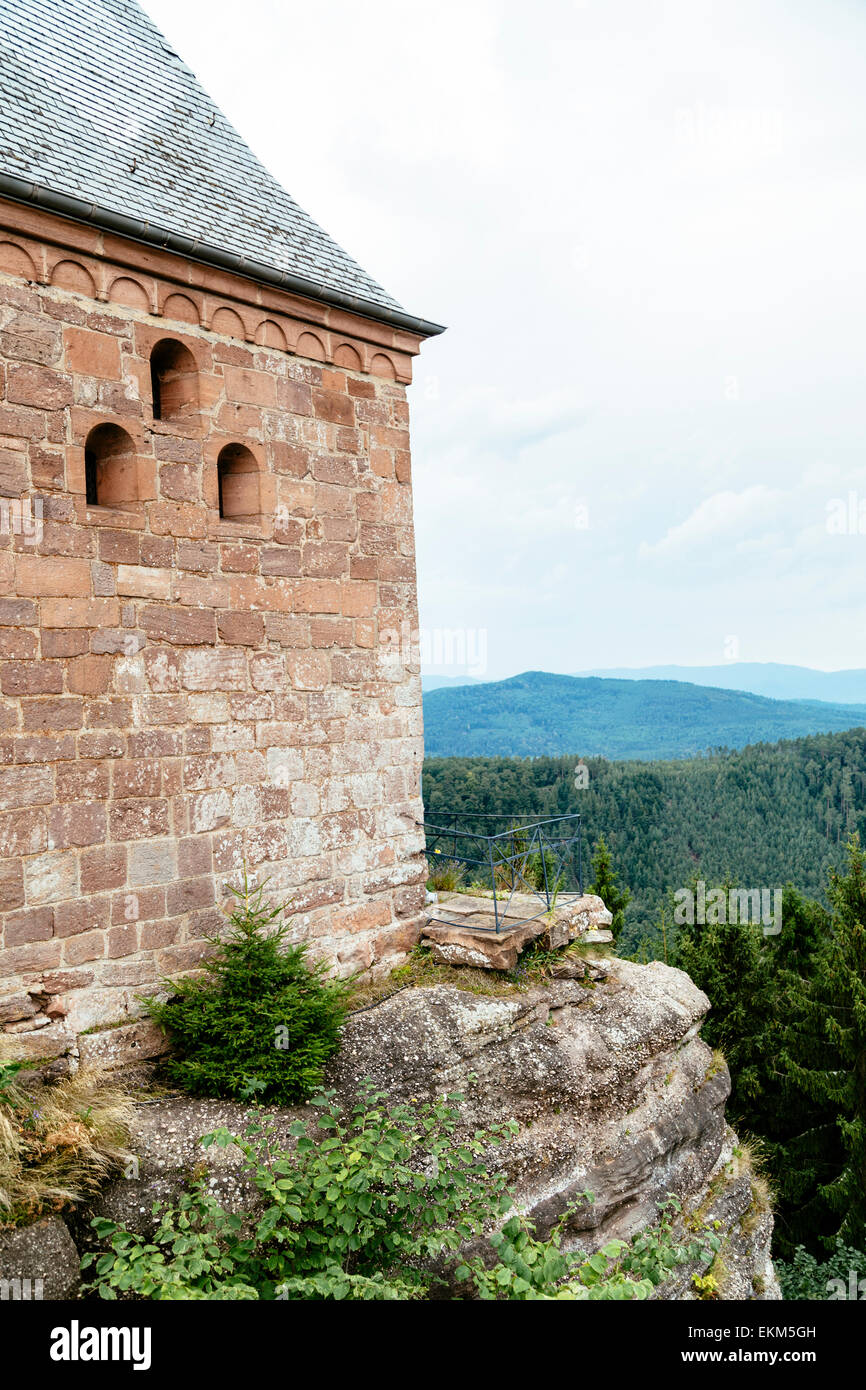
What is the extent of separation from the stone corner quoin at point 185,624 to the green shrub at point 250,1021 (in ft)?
0.84

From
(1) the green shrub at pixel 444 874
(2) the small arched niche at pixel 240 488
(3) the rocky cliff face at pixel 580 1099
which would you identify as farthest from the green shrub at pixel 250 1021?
(1) the green shrub at pixel 444 874

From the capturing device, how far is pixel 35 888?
20.1 feet

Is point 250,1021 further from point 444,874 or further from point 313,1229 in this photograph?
point 444,874

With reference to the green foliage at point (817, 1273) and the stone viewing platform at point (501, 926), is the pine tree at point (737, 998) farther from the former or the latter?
the stone viewing platform at point (501, 926)

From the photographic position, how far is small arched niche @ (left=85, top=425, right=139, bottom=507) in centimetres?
678

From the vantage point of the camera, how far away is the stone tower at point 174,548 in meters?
6.20

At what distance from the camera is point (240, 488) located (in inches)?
299

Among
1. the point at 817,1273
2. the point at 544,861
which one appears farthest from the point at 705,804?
the point at 544,861

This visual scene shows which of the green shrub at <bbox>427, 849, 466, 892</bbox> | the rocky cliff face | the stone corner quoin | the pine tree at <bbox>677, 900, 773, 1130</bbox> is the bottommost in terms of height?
the pine tree at <bbox>677, 900, 773, 1130</bbox>

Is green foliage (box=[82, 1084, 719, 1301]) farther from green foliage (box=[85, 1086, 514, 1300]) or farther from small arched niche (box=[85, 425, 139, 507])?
small arched niche (box=[85, 425, 139, 507])

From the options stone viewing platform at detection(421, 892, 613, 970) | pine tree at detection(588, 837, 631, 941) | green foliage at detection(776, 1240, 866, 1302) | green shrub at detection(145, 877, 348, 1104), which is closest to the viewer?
green shrub at detection(145, 877, 348, 1104)

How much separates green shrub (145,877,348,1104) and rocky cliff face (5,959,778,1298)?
0.63 feet

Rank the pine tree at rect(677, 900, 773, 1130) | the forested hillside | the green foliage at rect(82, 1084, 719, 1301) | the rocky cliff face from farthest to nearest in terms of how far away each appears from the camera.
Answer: the forested hillside < the pine tree at rect(677, 900, 773, 1130) < the rocky cliff face < the green foliage at rect(82, 1084, 719, 1301)

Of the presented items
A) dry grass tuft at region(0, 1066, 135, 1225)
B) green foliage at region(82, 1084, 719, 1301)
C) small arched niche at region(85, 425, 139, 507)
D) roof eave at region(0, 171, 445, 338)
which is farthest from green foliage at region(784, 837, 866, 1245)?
small arched niche at region(85, 425, 139, 507)
